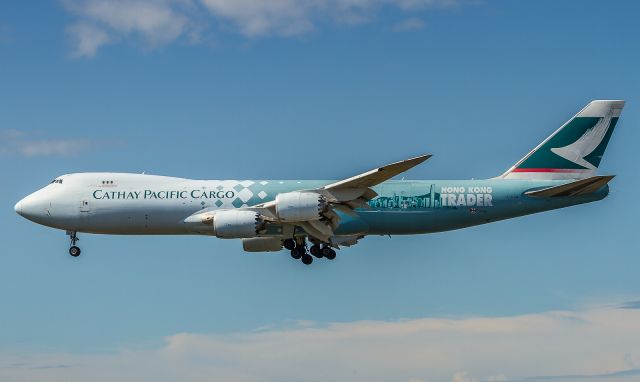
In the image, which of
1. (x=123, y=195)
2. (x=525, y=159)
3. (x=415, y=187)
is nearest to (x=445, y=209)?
(x=415, y=187)

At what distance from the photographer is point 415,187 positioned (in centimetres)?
5016

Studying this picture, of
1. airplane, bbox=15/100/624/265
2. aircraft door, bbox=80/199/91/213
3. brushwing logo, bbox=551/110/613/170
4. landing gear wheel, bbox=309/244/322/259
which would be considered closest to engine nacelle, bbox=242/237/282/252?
airplane, bbox=15/100/624/265

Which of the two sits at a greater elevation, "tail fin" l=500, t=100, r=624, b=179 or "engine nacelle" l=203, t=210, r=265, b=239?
"tail fin" l=500, t=100, r=624, b=179

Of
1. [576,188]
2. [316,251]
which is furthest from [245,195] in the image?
[576,188]

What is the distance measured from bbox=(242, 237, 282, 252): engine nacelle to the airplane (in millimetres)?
795

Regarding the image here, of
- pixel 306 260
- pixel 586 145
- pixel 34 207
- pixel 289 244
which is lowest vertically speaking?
pixel 306 260

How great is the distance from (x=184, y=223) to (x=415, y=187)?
37.1 feet

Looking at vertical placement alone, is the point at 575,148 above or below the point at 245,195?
above

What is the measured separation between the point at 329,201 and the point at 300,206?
1408mm

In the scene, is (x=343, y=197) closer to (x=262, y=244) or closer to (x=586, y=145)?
(x=262, y=244)

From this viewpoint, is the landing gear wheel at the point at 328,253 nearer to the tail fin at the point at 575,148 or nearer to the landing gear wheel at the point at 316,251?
the landing gear wheel at the point at 316,251

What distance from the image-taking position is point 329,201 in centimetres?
4712

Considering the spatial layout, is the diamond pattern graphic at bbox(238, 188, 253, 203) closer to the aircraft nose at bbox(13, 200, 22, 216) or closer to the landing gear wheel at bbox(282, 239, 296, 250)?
the landing gear wheel at bbox(282, 239, 296, 250)

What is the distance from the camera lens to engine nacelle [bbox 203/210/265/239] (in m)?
47.7
